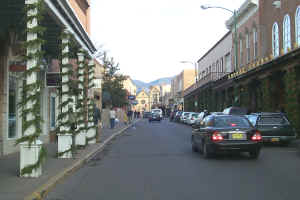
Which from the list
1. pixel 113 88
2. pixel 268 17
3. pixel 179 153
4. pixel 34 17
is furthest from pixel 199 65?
pixel 34 17

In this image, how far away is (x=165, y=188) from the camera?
825 centimetres

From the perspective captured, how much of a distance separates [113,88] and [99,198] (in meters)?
43.2

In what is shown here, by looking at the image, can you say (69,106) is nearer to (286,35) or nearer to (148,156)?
(148,156)

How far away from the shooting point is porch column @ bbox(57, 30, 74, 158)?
42.0 feet

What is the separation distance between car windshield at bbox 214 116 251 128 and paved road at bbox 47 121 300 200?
1.08 m

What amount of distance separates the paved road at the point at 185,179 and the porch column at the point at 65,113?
3.29ft

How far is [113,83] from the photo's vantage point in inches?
2019

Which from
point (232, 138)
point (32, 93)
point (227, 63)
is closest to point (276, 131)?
point (232, 138)

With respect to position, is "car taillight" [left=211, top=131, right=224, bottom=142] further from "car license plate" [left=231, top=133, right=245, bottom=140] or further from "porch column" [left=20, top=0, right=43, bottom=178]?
"porch column" [left=20, top=0, right=43, bottom=178]

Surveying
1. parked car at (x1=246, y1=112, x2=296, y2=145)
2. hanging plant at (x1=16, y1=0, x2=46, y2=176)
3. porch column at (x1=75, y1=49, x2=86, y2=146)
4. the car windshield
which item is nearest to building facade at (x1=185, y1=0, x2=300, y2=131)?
parked car at (x1=246, y1=112, x2=296, y2=145)

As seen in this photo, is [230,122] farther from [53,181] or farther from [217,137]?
[53,181]

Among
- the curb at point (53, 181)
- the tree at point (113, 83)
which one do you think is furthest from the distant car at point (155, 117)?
the curb at point (53, 181)

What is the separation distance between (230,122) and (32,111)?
6313 mm

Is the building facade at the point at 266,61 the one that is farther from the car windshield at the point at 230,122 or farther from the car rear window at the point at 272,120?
the car windshield at the point at 230,122
